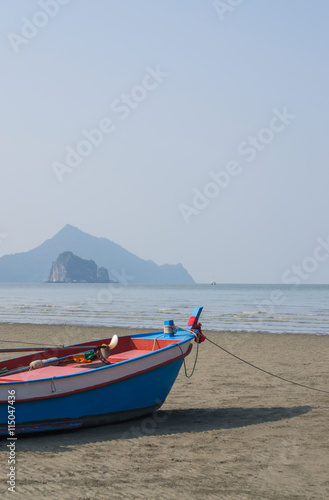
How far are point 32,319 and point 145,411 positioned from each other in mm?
22518

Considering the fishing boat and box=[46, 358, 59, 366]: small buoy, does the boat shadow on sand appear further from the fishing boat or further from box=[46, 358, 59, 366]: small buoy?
box=[46, 358, 59, 366]: small buoy

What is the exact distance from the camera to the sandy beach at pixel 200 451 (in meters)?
5.75

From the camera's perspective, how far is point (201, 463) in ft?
21.5

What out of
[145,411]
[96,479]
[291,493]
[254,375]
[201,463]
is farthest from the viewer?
[254,375]

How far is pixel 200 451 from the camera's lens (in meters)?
7.02

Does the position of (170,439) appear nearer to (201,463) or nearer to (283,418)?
(201,463)

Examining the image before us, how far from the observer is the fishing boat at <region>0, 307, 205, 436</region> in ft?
24.5

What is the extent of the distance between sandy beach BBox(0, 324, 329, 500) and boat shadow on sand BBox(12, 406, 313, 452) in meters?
0.01

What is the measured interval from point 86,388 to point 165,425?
140 cm

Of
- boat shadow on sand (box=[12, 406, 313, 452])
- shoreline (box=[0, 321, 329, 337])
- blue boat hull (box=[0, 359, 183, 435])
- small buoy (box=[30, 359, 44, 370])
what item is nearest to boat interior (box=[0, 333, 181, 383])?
small buoy (box=[30, 359, 44, 370])

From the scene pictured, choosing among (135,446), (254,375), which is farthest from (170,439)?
(254,375)

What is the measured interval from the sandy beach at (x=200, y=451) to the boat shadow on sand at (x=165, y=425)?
14 mm

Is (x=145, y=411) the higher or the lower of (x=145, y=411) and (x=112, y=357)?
the lower

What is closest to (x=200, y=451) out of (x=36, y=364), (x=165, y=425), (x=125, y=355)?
(x=165, y=425)
